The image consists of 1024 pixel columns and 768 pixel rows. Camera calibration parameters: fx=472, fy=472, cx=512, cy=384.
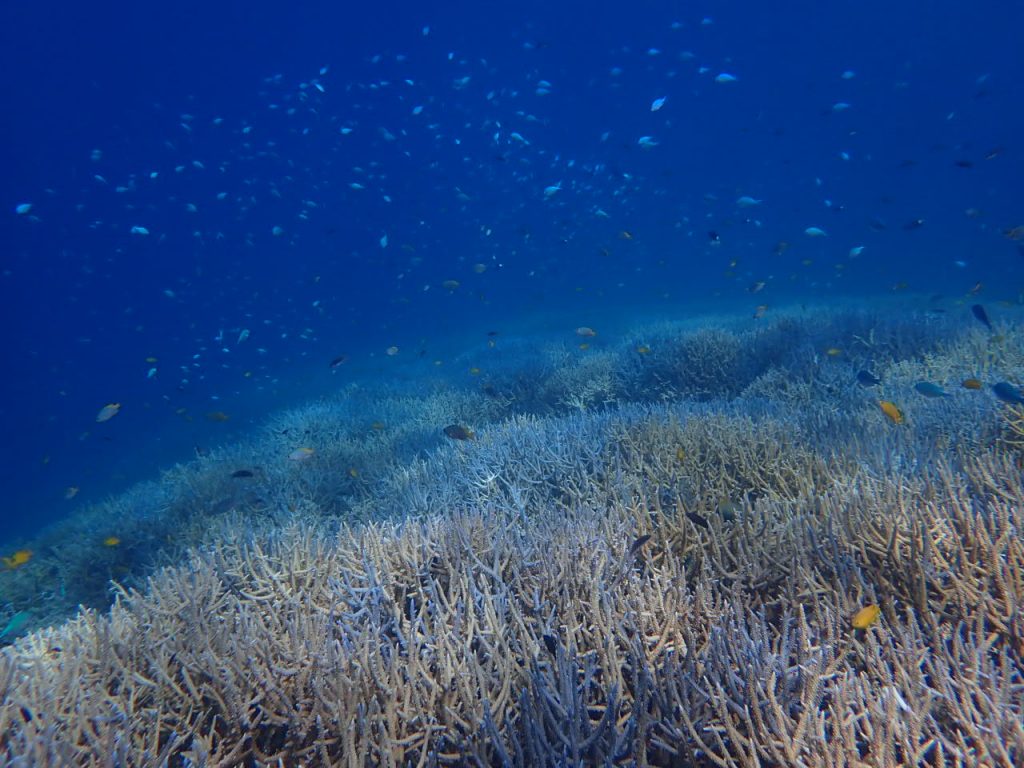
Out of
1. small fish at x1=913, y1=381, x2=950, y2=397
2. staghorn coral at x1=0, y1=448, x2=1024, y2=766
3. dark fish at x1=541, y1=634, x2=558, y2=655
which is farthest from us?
small fish at x1=913, y1=381, x2=950, y2=397

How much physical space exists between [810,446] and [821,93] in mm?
103115

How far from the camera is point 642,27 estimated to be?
212ft

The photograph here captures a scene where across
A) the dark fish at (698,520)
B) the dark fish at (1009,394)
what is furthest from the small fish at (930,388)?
the dark fish at (698,520)

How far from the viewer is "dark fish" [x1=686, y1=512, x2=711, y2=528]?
3381 millimetres

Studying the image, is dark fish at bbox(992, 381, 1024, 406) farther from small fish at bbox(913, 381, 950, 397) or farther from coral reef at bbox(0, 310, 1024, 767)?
small fish at bbox(913, 381, 950, 397)

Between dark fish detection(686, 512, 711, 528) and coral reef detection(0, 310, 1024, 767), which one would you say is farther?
dark fish detection(686, 512, 711, 528)

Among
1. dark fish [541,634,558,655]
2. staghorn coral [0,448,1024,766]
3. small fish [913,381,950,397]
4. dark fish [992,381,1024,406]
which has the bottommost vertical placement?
small fish [913,381,950,397]

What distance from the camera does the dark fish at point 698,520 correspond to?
338 centimetres

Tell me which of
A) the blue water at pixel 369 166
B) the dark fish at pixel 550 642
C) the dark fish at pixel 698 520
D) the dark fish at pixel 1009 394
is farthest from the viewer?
the blue water at pixel 369 166

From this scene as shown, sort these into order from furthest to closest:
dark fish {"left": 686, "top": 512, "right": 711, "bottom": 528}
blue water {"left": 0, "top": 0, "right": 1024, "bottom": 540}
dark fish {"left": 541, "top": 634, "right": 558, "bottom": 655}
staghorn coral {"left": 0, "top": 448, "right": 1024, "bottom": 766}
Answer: blue water {"left": 0, "top": 0, "right": 1024, "bottom": 540}
dark fish {"left": 686, "top": 512, "right": 711, "bottom": 528}
dark fish {"left": 541, "top": 634, "right": 558, "bottom": 655}
staghorn coral {"left": 0, "top": 448, "right": 1024, "bottom": 766}

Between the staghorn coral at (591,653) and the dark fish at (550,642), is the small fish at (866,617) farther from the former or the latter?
the dark fish at (550,642)

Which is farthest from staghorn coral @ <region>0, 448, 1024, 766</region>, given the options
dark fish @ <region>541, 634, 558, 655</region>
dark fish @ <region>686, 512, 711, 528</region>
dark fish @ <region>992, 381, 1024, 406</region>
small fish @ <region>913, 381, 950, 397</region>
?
small fish @ <region>913, 381, 950, 397</region>

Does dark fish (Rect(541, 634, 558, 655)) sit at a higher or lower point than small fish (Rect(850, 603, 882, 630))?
lower

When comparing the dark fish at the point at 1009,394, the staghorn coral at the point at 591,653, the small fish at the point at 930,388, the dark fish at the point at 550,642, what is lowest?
the small fish at the point at 930,388
